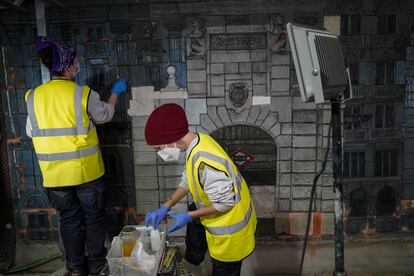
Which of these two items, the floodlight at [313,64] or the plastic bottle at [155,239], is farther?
the plastic bottle at [155,239]

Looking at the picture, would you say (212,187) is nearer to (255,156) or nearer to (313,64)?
(313,64)

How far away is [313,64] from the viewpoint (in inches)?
63.2

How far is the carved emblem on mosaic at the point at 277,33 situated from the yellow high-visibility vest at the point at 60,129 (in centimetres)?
144

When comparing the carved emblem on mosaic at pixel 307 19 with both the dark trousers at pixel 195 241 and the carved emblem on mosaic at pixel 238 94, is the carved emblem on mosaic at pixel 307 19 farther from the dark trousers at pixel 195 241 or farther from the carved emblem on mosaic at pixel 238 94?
the dark trousers at pixel 195 241

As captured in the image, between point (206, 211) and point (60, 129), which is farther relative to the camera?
point (60, 129)

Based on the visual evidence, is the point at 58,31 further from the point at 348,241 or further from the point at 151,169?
the point at 348,241

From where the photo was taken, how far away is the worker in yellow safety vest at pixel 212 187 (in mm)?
1850

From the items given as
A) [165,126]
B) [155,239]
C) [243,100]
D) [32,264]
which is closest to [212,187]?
[165,126]

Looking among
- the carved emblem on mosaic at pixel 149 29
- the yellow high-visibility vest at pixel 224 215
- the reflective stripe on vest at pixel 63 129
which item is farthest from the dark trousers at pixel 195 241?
the carved emblem on mosaic at pixel 149 29

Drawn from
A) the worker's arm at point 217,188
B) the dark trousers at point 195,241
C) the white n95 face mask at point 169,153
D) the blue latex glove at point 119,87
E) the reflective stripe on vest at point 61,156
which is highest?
the blue latex glove at point 119,87

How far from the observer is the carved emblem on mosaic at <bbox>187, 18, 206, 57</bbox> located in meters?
2.71

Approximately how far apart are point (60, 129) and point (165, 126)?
34.4 inches

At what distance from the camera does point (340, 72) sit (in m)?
1.82

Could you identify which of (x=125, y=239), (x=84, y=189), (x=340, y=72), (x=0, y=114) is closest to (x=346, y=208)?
(x=340, y=72)
